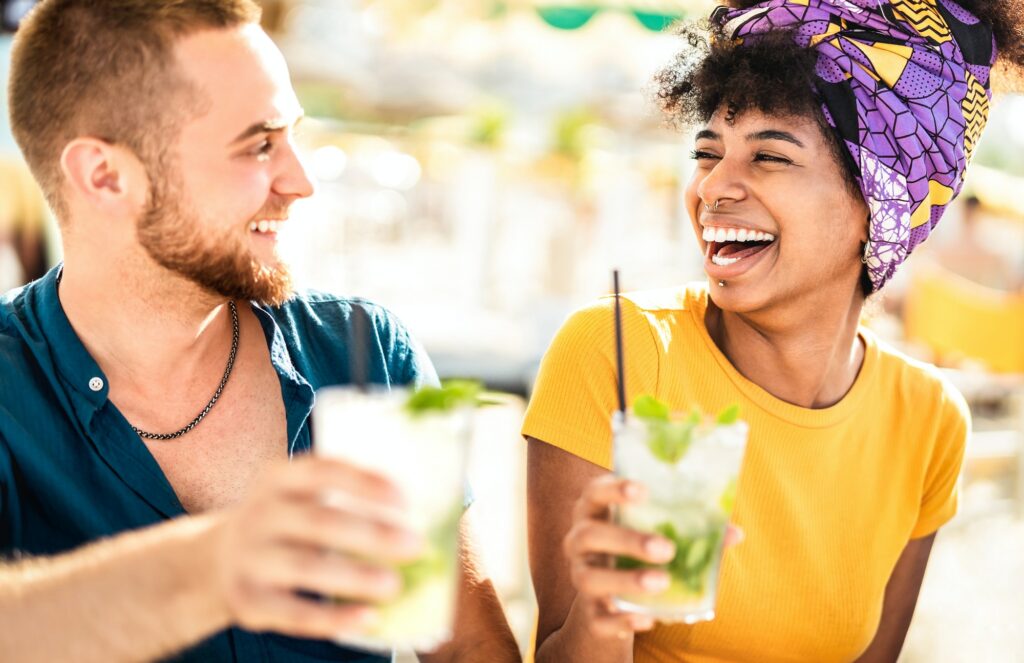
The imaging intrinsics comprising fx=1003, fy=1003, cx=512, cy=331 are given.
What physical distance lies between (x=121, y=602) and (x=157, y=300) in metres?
1.00

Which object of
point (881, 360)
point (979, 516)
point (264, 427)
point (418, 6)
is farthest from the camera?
point (418, 6)

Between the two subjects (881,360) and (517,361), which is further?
(517,361)

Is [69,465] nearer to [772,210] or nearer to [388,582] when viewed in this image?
[388,582]

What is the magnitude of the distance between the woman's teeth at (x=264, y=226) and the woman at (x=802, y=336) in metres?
0.69

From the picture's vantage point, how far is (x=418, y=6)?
7.19 meters

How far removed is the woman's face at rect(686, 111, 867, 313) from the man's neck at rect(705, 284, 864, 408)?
113mm

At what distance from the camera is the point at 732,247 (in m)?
2.44

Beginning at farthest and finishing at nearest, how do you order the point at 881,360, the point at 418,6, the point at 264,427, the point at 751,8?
the point at 418,6, the point at 881,360, the point at 751,8, the point at 264,427

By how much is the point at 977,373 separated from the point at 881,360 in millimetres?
5501

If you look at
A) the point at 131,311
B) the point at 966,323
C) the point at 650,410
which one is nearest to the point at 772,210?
the point at 650,410

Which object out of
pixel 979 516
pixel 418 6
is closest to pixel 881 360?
pixel 979 516

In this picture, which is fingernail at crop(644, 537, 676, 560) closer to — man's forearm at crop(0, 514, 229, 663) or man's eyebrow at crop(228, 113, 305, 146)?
man's forearm at crop(0, 514, 229, 663)

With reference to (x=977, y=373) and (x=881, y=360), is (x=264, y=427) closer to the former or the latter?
(x=881, y=360)

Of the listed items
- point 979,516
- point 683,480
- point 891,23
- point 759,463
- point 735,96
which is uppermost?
point 891,23
